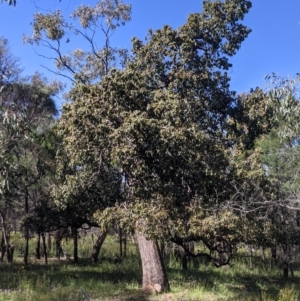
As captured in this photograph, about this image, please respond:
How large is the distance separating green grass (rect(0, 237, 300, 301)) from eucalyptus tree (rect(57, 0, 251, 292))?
95cm

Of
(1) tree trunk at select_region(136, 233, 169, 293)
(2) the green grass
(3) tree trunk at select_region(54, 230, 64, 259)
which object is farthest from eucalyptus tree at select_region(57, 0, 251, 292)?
(3) tree trunk at select_region(54, 230, 64, 259)

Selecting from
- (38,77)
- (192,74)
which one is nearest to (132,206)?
(192,74)

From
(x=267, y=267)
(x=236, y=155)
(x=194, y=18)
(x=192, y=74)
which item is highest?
(x=194, y=18)

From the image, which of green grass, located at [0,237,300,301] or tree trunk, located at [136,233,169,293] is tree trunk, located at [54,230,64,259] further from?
tree trunk, located at [136,233,169,293]

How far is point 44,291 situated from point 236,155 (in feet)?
20.3

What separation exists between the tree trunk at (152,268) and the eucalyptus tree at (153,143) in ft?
0.09

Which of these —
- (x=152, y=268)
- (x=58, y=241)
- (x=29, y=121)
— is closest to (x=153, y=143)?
(x=152, y=268)

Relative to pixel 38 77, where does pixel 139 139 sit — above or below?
Answer: below

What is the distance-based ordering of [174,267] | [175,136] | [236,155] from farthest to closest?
[174,267]
[236,155]
[175,136]

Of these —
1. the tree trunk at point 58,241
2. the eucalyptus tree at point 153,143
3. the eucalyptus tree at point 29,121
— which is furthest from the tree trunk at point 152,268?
the tree trunk at point 58,241

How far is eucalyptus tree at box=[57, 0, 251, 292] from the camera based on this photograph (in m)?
10.3

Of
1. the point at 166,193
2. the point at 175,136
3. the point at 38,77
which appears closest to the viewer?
the point at 175,136

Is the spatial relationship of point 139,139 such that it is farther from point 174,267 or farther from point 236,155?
point 174,267

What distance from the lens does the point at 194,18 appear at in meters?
13.5
